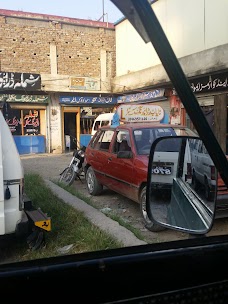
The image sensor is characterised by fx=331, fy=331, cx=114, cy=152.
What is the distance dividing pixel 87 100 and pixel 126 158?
13.6 m

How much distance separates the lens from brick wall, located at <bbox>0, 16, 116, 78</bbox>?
16203 millimetres

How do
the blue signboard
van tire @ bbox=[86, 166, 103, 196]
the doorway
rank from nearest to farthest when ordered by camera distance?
van tire @ bbox=[86, 166, 103, 196] → the blue signboard → the doorway

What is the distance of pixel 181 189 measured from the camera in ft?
5.56

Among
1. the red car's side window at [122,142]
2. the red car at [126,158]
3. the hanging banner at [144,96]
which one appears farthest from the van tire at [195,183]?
the hanging banner at [144,96]

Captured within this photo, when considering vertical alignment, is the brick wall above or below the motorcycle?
above

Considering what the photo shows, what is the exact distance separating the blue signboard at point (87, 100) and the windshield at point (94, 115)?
0.06m

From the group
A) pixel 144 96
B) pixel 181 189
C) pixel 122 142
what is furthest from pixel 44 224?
pixel 144 96

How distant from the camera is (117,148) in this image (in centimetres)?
625

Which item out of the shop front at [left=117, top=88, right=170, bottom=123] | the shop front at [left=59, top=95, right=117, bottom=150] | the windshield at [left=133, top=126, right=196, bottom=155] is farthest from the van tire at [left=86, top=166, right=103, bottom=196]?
the shop front at [left=59, top=95, right=117, bottom=150]

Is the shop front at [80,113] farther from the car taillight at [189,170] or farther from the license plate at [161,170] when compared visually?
the car taillight at [189,170]

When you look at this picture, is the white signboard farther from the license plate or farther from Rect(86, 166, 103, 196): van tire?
the license plate

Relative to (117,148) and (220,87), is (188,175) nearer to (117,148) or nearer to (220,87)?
(117,148)

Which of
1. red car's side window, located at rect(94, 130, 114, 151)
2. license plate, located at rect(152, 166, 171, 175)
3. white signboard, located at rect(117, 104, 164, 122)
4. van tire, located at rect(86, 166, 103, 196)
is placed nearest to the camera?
license plate, located at rect(152, 166, 171, 175)

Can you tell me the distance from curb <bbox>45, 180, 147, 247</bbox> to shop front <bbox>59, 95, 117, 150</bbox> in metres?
12.5
